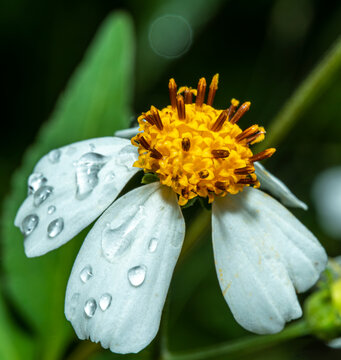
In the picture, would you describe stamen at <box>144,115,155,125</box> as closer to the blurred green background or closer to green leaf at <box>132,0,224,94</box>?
the blurred green background

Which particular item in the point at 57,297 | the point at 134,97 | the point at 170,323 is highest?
the point at 134,97

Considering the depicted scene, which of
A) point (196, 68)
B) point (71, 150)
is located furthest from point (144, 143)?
point (196, 68)

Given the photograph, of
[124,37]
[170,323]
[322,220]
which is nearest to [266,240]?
[124,37]

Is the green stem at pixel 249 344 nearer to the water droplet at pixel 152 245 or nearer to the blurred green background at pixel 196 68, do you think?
the water droplet at pixel 152 245

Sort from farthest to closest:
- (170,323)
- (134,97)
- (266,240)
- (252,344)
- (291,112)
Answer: (134,97)
(170,323)
(291,112)
(252,344)
(266,240)

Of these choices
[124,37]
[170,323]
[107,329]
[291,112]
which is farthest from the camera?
[170,323]

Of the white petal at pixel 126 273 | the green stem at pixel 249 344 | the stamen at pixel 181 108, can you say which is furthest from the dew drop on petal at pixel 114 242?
the green stem at pixel 249 344

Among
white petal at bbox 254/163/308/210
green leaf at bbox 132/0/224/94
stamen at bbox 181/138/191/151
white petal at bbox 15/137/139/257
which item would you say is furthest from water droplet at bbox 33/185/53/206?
green leaf at bbox 132/0/224/94

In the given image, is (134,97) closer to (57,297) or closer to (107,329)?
(57,297)

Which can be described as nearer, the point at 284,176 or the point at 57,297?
the point at 57,297
